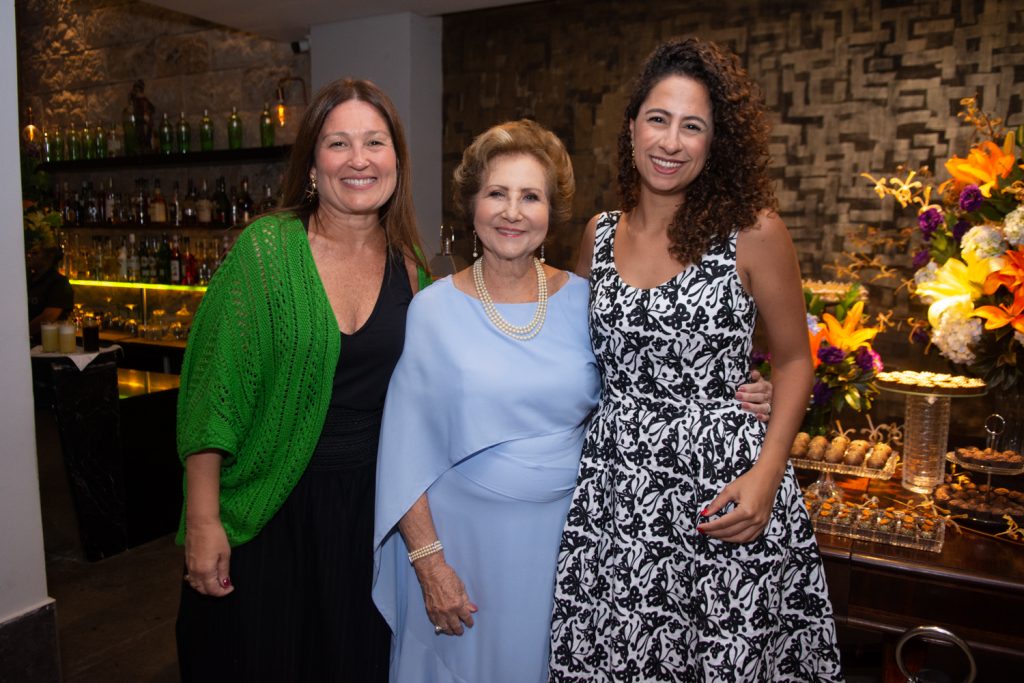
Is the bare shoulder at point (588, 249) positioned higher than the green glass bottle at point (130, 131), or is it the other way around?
the green glass bottle at point (130, 131)

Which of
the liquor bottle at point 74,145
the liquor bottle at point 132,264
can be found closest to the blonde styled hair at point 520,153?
the liquor bottle at point 132,264

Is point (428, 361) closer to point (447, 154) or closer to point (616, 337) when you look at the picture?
point (616, 337)

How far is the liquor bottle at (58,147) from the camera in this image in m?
6.61

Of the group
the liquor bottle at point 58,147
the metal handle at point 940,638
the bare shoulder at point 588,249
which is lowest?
the metal handle at point 940,638

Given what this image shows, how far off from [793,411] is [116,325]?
6.06m

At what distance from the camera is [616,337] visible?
169cm

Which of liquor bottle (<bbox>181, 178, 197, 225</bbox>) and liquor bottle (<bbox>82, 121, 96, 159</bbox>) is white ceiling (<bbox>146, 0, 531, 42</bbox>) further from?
liquor bottle (<bbox>82, 121, 96, 159</bbox>)

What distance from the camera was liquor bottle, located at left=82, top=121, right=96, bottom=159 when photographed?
21.0 ft

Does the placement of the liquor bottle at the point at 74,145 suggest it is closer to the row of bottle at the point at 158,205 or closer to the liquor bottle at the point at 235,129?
the row of bottle at the point at 158,205

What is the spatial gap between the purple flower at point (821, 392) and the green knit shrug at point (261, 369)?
126cm

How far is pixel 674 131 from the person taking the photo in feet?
5.24

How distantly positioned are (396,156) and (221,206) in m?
4.07

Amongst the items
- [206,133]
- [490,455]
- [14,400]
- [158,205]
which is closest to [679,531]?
[490,455]

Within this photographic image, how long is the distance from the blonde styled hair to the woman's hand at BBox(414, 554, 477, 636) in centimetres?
77
